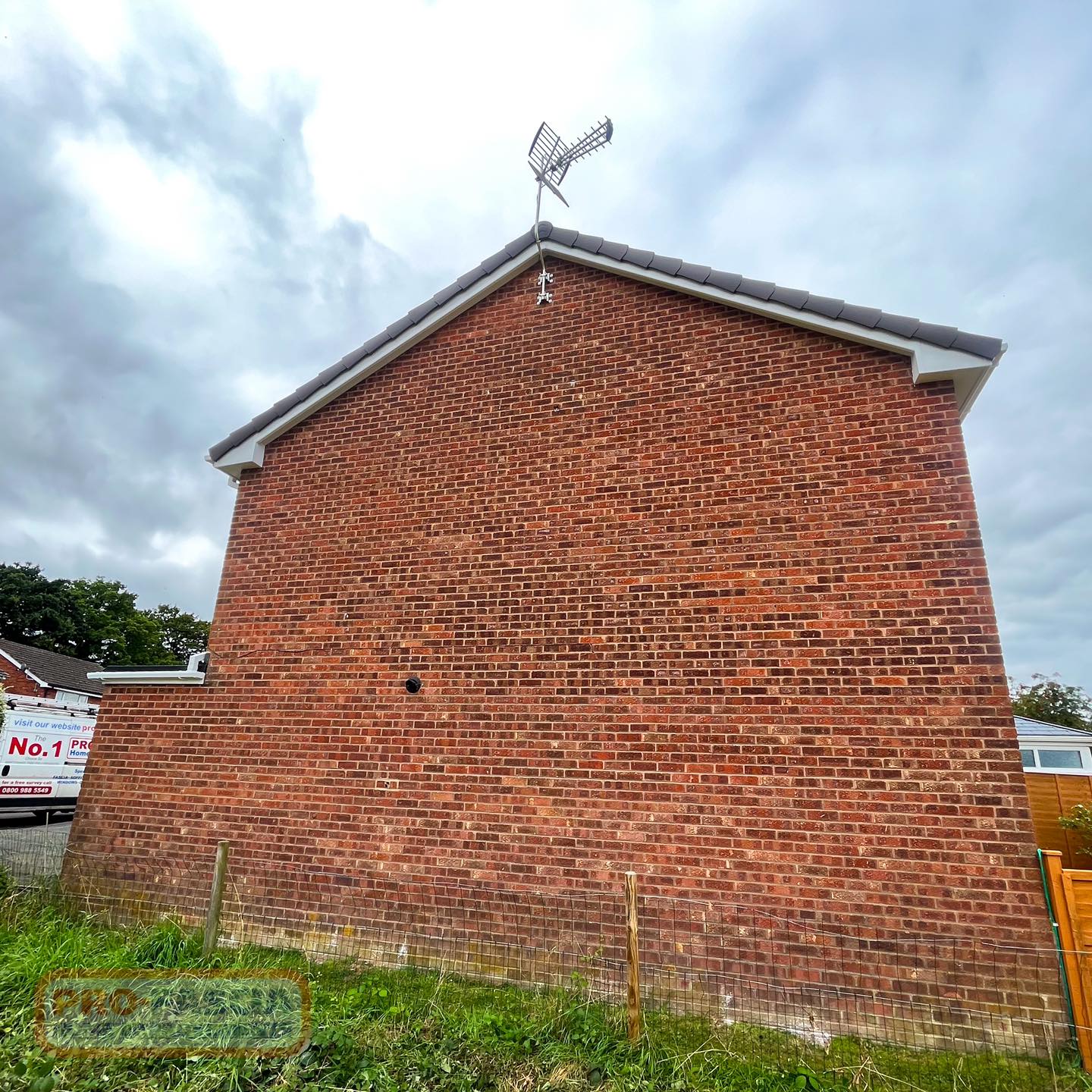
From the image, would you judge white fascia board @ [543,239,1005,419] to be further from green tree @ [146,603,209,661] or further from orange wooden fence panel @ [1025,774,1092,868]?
green tree @ [146,603,209,661]

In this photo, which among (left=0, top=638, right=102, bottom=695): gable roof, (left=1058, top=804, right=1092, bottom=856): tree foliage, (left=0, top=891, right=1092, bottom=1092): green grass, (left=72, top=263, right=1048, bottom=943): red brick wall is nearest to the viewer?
(left=0, top=891, right=1092, bottom=1092): green grass

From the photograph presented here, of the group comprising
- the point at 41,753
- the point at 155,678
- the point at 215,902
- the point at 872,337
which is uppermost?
the point at 872,337

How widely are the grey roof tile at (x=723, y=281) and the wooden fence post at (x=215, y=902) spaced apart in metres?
7.27

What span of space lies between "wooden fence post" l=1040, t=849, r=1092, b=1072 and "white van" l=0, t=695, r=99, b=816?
17.9 metres

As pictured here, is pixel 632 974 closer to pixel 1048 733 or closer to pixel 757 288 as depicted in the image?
pixel 757 288

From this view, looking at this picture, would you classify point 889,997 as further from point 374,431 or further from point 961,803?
point 374,431

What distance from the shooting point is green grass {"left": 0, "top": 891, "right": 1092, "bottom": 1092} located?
12.5 ft

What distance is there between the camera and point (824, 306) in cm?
632

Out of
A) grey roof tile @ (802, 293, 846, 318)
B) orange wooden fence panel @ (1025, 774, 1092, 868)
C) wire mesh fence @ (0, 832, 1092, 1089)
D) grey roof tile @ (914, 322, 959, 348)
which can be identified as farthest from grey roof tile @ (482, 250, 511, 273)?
orange wooden fence panel @ (1025, 774, 1092, 868)

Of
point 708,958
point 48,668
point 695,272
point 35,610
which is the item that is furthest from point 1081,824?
point 35,610

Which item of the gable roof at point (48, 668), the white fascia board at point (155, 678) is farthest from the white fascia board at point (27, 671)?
the white fascia board at point (155, 678)

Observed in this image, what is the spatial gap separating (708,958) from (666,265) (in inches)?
257

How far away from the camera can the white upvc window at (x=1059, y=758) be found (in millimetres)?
12375

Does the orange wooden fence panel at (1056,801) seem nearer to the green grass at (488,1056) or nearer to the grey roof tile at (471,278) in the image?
the green grass at (488,1056)
